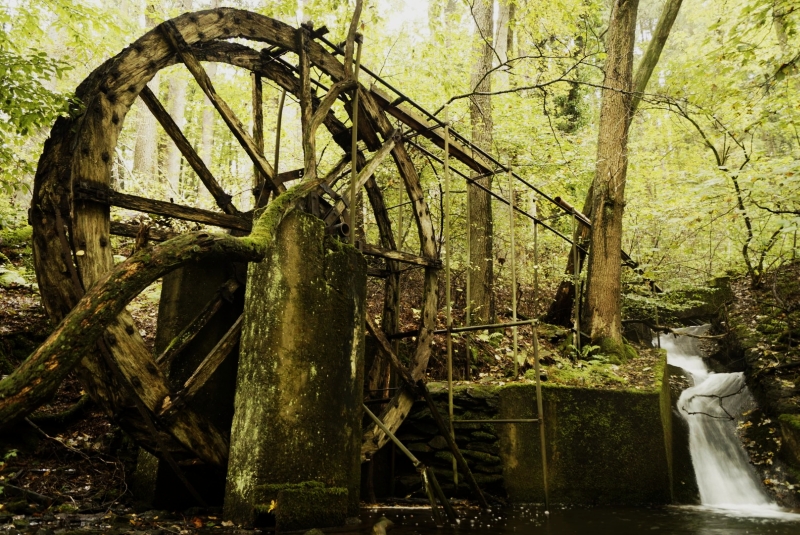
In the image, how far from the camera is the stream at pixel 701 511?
187 inches

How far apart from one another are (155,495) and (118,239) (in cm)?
770

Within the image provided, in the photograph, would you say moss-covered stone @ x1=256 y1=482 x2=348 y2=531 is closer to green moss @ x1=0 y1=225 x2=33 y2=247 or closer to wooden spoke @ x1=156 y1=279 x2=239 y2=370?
wooden spoke @ x1=156 y1=279 x2=239 y2=370

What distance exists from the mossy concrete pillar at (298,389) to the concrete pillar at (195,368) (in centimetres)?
97

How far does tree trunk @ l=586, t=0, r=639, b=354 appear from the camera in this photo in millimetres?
8164

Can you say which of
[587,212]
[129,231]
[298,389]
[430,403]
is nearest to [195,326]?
[129,231]

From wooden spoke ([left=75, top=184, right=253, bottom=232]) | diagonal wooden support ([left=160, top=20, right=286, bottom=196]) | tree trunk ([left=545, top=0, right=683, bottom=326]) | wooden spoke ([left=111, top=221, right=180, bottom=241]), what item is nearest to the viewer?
wooden spoke ([left=75, top=184, right=253, bottom=232])

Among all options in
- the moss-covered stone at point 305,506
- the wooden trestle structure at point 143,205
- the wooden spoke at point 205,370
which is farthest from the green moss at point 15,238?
the moss-covered stone at point 305,506

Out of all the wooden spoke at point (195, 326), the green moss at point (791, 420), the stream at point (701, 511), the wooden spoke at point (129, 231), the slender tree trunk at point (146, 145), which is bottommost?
the stream at point (701, 511)

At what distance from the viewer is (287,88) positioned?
6629mm

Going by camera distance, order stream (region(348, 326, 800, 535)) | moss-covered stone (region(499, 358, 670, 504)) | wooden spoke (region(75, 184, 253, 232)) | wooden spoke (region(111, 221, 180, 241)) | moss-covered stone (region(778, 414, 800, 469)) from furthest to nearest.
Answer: moss-covered stone (region(778, 414, 800, 469)) < moss-covered stone (region(499, 358, 670, 504)) < wooden spoke (region(111, 221, 180, 241)) < stream (region(348, 326, 800, 535)) < wooden spoke (region(75, 184, 253, 232))

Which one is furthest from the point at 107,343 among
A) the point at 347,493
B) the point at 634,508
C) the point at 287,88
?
the point at 634,508

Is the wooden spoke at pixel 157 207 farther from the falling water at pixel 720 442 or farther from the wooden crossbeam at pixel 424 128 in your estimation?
the falling water at pixel 720 442

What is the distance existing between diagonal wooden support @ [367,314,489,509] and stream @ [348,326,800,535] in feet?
0.91

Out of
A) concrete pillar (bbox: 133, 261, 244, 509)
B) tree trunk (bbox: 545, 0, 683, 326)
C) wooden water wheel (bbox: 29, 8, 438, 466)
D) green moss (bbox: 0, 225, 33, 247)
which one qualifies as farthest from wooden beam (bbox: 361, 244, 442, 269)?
green moss (bbox: 0, 225, 33, 247)
